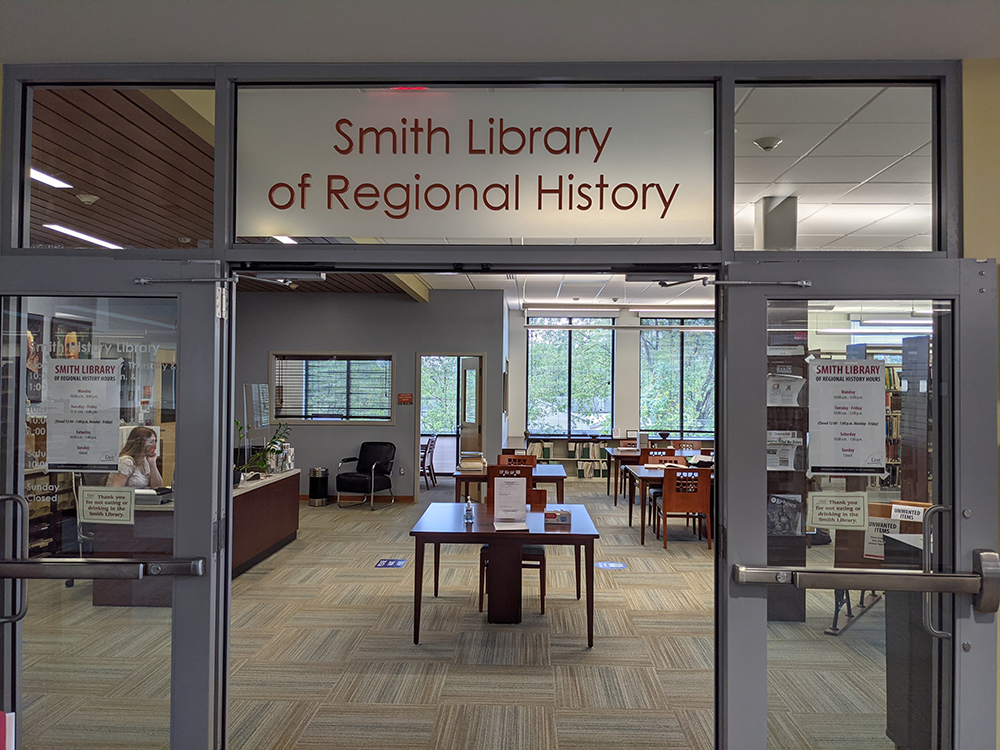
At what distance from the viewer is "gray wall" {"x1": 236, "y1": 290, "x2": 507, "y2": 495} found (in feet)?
33.9

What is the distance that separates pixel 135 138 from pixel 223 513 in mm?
1630

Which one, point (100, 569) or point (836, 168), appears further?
point (836, 168)

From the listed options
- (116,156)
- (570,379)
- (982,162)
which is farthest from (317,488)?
(982,162)

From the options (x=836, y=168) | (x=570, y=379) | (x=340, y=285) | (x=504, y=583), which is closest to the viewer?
(x=836, y=168)

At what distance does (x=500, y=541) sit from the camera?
4.33m

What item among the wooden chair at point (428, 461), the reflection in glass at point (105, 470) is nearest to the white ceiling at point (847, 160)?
the reflection in glass at point (105, 470)

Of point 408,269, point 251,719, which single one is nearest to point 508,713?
point 251,719

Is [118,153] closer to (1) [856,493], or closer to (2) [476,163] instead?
(2) [476,163]

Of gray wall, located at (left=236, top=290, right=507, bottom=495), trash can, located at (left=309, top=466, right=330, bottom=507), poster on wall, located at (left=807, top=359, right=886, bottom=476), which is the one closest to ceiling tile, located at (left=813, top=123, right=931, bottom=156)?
poster on wall, located at (left=807, top=359, right=886, bottom=476)

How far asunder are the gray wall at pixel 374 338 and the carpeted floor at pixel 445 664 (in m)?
3.00

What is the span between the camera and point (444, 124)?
254cm

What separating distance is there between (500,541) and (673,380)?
10.0m

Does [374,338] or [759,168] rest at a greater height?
[759,168]

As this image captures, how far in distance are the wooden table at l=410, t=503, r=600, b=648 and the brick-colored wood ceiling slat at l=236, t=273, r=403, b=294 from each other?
4.34m
